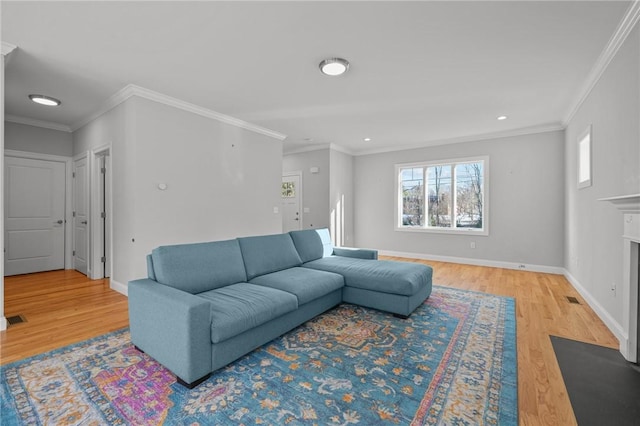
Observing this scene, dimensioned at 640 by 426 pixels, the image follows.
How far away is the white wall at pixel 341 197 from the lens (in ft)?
22.5

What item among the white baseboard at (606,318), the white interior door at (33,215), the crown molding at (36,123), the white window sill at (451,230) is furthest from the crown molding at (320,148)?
the white baseboard at (606,318)

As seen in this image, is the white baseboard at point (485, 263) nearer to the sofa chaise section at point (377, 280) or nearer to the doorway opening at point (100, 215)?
the sofa chaise section at point (377, 280)

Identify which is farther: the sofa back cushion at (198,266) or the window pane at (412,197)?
the window pane at (412,197)

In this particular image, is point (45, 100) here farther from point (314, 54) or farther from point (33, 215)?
point (314, 54)

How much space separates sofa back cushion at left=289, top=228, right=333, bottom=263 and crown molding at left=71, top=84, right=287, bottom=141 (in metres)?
2.23

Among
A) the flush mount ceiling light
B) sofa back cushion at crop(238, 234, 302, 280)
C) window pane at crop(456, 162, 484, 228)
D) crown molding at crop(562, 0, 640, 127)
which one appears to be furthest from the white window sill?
the flush mount ceiling light

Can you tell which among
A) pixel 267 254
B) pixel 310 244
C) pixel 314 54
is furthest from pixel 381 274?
pixel 314 54

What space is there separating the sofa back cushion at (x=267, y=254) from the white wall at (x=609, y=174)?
10.5 feet

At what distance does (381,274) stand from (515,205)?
3.90 m

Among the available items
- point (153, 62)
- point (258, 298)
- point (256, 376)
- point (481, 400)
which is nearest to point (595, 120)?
point (481, 400)

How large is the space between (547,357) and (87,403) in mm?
3178

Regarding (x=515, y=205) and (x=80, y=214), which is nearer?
(x=80, y=214)

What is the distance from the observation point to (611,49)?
269cm

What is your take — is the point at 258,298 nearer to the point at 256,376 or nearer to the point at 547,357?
the point at 256,376
